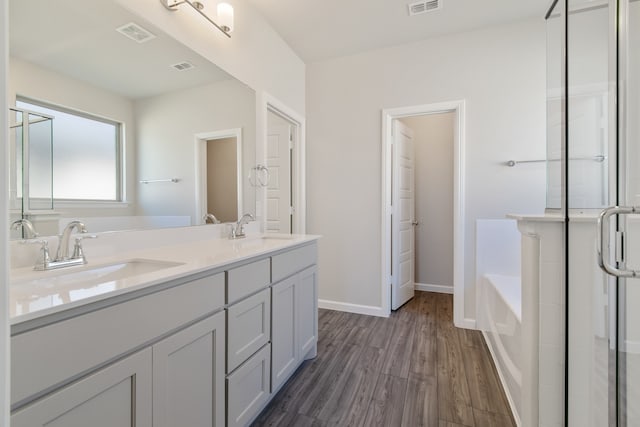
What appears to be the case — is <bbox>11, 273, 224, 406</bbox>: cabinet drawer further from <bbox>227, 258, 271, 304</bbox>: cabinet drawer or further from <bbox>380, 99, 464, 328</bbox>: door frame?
<bbox>380, 99, 464, 328</bbox>: door frame

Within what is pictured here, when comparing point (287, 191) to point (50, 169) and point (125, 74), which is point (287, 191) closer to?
point (125, 74)

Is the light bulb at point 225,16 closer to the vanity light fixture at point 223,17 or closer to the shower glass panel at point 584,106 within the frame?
the vanity light fixture at point 223,17

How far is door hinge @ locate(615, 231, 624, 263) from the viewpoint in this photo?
36.1 inches

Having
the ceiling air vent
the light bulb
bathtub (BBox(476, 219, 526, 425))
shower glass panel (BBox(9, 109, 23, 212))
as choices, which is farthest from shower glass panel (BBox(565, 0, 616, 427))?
shower glass panel (BBox(9, 109, 23, 212))

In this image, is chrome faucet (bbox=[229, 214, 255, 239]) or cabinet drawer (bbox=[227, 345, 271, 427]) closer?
cabinet drawer (bbox=[227, 345, 271, 427])

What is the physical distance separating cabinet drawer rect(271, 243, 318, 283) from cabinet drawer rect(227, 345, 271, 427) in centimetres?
39

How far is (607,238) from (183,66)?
2095mm

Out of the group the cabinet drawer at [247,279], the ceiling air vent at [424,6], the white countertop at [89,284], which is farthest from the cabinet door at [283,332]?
the ceiling air vent at [424,6]

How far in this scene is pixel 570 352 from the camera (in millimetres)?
1186

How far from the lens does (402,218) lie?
129 inches

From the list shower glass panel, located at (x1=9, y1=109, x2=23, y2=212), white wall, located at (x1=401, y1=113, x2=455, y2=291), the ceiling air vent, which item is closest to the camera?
shower glass panel, located at (x1=9, y1=109, x2=23, y2=212)

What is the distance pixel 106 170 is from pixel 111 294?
0.86 meters

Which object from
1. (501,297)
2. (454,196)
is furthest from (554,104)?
(454,196)

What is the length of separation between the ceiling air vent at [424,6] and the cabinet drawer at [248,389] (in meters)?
2.67
